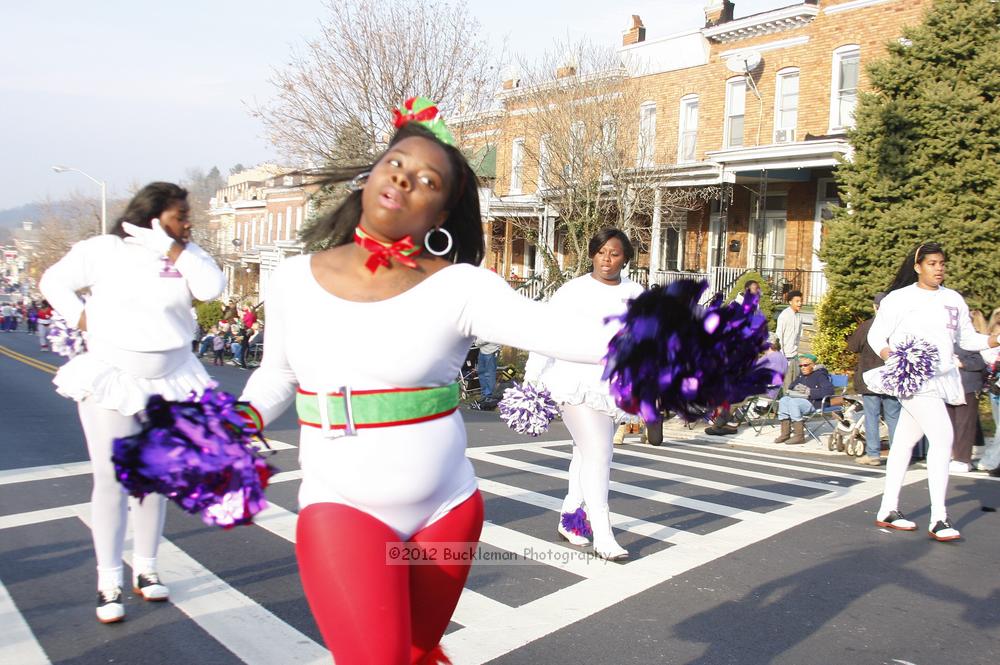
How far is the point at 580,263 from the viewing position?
19516 millimetres

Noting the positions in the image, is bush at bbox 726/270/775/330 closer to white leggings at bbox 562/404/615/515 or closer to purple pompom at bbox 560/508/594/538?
purple pompom at bbox 560/508/594/538

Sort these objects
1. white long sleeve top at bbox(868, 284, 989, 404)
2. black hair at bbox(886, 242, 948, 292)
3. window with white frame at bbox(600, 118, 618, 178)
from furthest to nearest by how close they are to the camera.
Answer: window with white frame at bbox(600, 118, 618, 178) < black hair at bbox(886, 242, 948, 292) < white long sleeve top at bbox(868, 284, 989, 404)

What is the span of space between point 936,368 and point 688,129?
19.7 meters

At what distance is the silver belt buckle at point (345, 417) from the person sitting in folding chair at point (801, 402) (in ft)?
33.9

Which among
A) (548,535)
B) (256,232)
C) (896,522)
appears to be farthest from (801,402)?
(256,232)

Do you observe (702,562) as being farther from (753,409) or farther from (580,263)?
(580,263)

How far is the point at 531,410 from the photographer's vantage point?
5395 millimetres

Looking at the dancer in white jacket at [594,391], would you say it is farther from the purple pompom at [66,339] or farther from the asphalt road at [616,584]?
the purple pompom at [66,339]

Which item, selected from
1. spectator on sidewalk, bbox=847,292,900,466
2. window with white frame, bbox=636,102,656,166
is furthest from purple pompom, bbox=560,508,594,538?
window with white frame, bbox=636,102,656,166

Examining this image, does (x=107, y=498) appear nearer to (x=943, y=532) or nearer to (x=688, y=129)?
(x=943, y=532)

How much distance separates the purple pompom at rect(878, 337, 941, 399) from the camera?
606 cm

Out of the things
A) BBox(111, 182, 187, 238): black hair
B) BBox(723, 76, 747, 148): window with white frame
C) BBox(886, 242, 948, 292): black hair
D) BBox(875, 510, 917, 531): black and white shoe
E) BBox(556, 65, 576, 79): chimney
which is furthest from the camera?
BBox(723, 76, 747, 148): window with white frame

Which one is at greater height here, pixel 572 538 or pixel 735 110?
pixel 735 110

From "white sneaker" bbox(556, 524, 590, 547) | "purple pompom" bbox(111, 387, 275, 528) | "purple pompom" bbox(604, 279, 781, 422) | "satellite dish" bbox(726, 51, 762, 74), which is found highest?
"satellite dish" bbox(726, 51, 762, 74)
